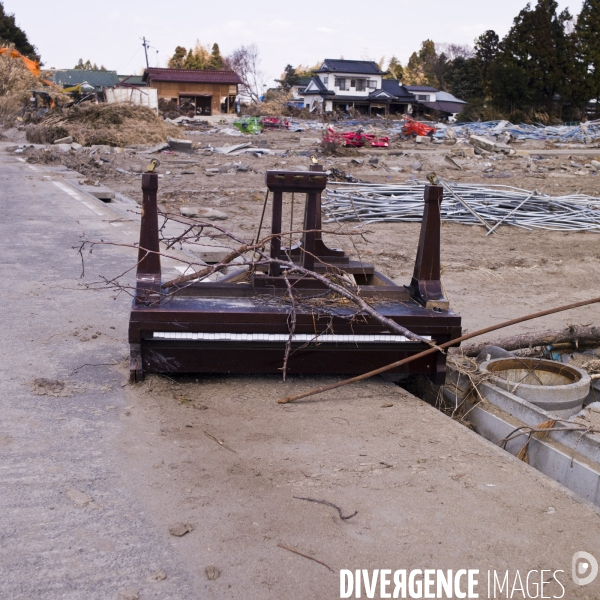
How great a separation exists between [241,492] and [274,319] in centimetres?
129

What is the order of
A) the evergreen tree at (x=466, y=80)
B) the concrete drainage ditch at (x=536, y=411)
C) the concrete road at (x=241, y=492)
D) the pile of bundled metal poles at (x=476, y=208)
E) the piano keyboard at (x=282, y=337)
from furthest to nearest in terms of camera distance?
the evergreen tree at (x=466, y=80) → the pile of bundled metal poles at (x=476, y=208) → the piano keyboard at (x=282, y=337) → the concrete drainage ditch at (x=536, y=411) → the concrete road at (x=241, y=492)

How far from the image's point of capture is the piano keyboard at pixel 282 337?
4176 mm

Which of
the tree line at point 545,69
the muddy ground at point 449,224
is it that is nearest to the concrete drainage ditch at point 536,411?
the muddy ground at point 449,224

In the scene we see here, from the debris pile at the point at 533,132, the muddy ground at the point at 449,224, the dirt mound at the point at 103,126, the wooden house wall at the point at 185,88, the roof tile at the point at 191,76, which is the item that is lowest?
the muddy ground at the point at 449,224

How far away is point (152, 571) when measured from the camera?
8.52 ft

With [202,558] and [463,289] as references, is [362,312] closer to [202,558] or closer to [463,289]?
[202,558]

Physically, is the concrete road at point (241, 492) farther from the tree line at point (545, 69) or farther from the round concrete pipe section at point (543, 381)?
the tree line at point (545, 69)

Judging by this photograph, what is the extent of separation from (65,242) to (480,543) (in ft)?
25.0

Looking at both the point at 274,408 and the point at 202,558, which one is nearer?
the point at 202,558

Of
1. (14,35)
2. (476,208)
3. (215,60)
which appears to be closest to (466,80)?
(215,60)

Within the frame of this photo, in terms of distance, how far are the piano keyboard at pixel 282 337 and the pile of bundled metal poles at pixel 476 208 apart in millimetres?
8592

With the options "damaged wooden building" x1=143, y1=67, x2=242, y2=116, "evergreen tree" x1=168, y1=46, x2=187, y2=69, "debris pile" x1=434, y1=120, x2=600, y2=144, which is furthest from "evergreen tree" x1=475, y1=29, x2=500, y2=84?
"evergreen tree" x1=168, y1=46, x2=187, y2=69

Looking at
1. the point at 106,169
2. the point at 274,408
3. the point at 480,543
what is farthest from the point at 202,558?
the point at 106,169

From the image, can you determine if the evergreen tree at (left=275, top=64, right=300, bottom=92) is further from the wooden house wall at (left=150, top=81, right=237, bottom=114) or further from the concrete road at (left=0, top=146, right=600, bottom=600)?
the concrete road at (left=0, top=146, right=600, bottom=600)
